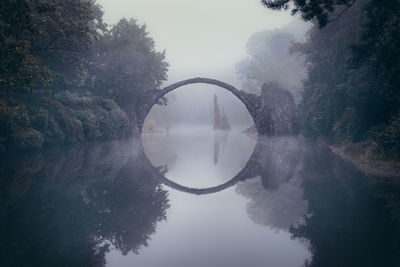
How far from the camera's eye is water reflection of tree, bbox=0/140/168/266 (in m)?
3.52

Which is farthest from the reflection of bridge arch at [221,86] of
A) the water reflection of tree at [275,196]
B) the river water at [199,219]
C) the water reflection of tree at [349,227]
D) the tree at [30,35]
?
the water reflection of tree at [349,227]

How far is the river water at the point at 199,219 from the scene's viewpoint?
11.2 feet

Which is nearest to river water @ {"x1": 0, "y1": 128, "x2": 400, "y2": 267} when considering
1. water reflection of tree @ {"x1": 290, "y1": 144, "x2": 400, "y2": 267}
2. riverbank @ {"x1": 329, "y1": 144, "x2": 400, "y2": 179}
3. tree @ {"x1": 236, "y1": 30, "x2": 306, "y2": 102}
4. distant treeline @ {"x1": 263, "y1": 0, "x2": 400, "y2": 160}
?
water reflection of tree @ {"x1": 290, "y1": 144, "x2": 400, "y2": 267}

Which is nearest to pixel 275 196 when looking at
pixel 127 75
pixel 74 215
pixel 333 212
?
pixel 333 212

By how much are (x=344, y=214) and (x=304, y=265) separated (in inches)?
81.0

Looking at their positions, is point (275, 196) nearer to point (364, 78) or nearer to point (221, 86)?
point (364, 78)

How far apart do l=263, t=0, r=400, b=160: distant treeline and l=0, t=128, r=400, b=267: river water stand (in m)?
3.31

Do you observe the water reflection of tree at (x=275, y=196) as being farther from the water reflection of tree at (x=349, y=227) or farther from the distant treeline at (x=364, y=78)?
the distant treeline at (x=364, y=78)

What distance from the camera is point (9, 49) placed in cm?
898

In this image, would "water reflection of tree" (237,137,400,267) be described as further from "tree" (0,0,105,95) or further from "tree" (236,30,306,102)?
"tree" (236,30,306,102)

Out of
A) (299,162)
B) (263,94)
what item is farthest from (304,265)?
(263,94)

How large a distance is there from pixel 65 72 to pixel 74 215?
55.3 ft

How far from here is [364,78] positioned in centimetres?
1174

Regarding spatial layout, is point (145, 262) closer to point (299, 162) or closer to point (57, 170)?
point (57, 170)
